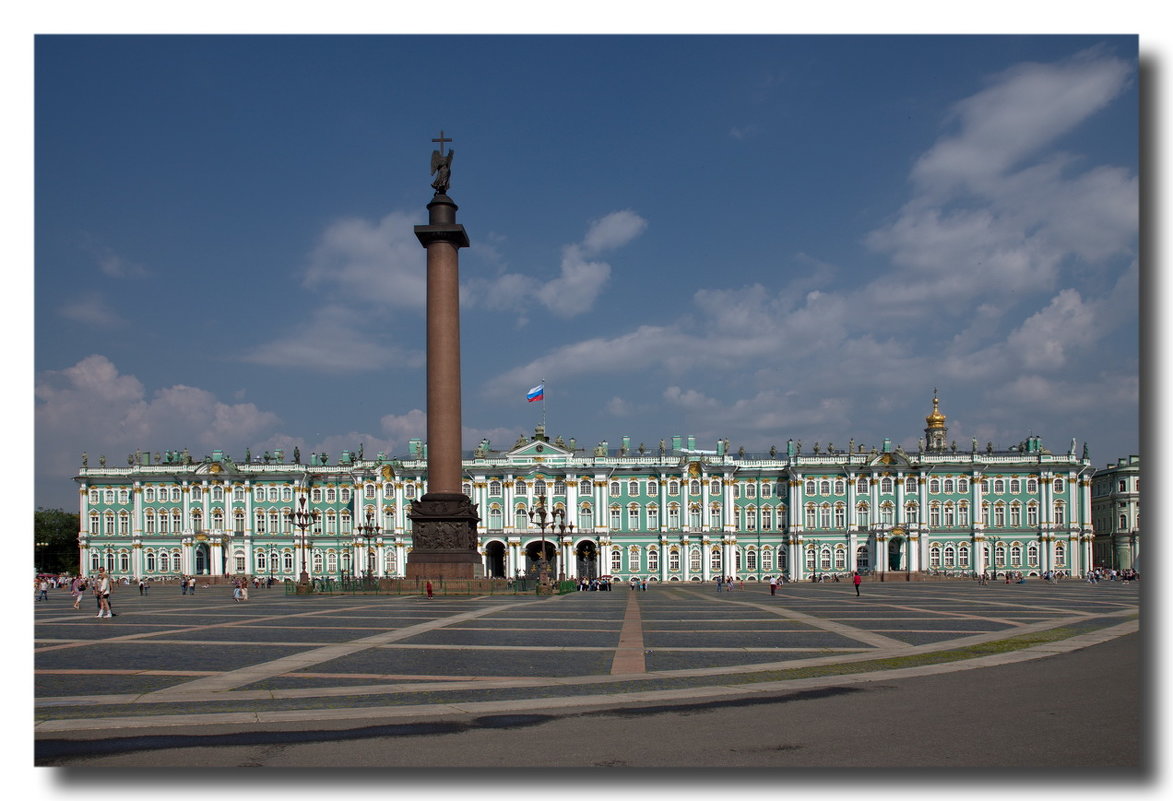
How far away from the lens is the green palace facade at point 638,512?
342 ft

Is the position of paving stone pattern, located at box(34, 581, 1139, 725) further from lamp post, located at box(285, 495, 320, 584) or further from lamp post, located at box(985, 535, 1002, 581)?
lamp post, located at box(985, 535, 1002, 581)

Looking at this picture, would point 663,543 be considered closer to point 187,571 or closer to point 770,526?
point 770,526

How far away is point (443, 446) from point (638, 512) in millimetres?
57341

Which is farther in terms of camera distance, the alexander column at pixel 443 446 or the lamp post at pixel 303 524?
the lamp post at pixel 303 524

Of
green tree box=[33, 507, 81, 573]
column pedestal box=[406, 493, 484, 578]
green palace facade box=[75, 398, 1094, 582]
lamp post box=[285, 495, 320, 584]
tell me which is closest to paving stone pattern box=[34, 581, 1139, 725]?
column pedestal box=[406, 493, 484, 578]

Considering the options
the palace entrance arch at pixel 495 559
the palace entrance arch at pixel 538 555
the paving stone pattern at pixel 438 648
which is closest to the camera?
the paving stone pattern at pixel 438 648

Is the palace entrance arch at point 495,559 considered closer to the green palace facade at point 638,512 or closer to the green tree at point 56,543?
the green palace facade at point 638,512

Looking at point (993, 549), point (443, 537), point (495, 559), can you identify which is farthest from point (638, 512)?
point (443, 537)

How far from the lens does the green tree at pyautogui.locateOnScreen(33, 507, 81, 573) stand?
11988 cm

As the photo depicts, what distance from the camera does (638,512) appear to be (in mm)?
108000

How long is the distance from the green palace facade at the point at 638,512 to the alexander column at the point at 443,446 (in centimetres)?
4718

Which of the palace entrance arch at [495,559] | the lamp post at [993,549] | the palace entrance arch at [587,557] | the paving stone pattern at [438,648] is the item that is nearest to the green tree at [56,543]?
the palace entrance arch at [495,559]

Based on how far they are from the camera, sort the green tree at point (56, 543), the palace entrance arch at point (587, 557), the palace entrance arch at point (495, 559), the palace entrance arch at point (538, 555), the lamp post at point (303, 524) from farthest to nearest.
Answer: the green tree at point (56, 543), the palace entrance arch at point (495, 559), the palace entrance arch at point (538, 555), the palace entrance arch at point (587, 557), the lamp post at point (303, 524)

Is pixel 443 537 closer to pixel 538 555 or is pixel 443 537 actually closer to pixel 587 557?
pixel 538 555
